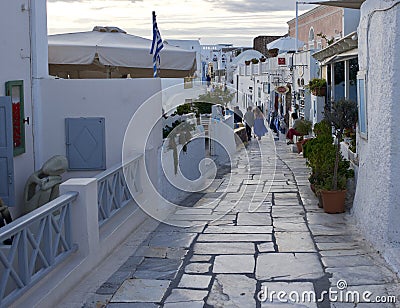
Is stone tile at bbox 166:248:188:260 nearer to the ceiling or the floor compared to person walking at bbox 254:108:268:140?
nearer to the floor

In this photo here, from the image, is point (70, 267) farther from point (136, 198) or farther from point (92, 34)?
point (92, 34)

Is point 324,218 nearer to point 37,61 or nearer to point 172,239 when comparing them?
point 172,239

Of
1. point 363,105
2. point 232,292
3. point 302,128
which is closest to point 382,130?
point 363,105

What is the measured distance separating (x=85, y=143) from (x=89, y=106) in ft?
1.92

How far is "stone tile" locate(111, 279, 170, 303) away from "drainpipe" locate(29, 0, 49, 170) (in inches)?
137

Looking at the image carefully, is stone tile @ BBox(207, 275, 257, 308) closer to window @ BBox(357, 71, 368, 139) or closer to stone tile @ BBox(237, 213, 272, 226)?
stone tile @ BBox(237, 213, 272, 226)

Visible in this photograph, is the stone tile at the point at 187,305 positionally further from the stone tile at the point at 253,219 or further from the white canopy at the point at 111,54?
the white canopy at the point at 111,54

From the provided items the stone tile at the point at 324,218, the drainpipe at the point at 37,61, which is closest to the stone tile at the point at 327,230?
the stone tile at the point at 324,218

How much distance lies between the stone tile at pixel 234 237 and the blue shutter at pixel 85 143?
83.5 inches

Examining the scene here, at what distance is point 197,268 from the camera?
7.52 meters

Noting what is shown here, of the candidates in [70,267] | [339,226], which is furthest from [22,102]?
[339,226]

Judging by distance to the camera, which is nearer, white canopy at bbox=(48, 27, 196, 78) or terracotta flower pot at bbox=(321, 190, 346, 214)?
terracotta flower pot at bbox=(321, 190, 346, 214)

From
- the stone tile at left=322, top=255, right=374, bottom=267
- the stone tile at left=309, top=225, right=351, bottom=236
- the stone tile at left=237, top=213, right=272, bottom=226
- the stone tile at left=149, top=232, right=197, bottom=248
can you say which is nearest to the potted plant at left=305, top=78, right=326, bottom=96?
the stone tile at left=237, top=213, right=272, bottom=226

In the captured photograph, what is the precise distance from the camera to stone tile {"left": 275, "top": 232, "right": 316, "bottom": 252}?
27.1ft
